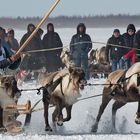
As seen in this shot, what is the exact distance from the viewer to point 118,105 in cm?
1219

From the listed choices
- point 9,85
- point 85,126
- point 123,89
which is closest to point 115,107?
point 85,126

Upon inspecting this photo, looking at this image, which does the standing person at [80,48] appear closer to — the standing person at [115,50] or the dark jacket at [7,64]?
the standing person at [115,50]

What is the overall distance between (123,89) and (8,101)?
68.1 inches

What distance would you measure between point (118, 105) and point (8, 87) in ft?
6.94

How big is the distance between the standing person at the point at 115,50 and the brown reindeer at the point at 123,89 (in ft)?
16.1

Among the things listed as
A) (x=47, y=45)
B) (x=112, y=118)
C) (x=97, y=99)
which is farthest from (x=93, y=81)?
(x=112, y=118)

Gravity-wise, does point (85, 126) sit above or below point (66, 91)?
below

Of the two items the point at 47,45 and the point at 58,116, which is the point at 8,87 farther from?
the point at 47,45

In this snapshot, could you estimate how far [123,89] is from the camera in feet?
37.2

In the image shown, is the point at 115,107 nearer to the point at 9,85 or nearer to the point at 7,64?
the point at 9,85

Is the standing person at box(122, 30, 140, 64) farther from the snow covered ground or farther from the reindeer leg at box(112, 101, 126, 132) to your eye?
the reindeer leg at box(112, 101, 126, 132)

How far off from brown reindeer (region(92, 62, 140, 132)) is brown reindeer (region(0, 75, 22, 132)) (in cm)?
146

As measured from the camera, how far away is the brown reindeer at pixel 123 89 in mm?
11102

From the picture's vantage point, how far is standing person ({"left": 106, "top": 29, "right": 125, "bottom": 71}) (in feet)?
55.6
